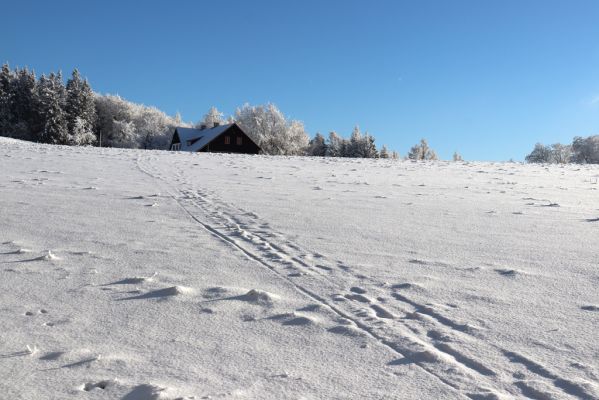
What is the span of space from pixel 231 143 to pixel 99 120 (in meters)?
29.1

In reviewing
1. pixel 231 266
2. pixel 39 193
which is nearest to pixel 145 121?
pixel 39 193

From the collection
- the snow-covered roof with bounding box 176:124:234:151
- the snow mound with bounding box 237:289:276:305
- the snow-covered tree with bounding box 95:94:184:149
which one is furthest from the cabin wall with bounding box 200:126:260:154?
the snow mound with bounding box 237:289:276:305

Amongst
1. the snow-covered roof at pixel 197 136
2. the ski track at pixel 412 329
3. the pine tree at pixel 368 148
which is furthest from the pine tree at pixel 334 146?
the ski track at pixel 412 329

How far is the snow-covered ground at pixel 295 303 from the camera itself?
234 centimetres

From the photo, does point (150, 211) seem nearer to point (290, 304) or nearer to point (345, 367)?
point (290, 304)

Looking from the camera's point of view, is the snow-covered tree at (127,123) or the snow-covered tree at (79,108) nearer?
the snow-covered tree at (79,108)

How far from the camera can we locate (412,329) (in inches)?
116

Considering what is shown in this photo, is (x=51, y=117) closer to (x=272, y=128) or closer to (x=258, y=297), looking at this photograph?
(x=272, y=128)

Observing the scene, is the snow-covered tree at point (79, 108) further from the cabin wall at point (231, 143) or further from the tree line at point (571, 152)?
the tree line at point (571, 152)

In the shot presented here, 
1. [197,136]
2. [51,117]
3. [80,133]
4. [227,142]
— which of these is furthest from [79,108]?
[227,142]

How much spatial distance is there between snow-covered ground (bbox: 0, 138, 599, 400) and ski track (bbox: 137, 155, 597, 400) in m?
0.01

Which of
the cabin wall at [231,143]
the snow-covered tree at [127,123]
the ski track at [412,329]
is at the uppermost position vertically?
the snow-covered tree at [127,123]

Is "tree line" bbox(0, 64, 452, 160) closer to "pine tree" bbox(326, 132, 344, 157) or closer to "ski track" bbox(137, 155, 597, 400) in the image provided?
"pine tree" bbox(326, 132, 344, 157)

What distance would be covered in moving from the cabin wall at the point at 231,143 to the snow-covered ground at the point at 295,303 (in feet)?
135
